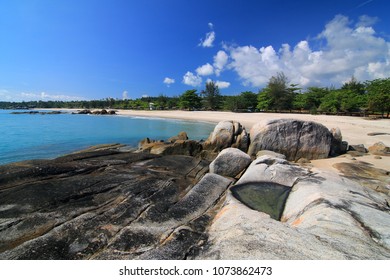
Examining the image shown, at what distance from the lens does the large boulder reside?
1088 centimetres

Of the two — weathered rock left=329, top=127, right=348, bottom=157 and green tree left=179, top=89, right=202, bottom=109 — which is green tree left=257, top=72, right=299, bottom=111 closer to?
green tree left=179, top=89, right=202, bottom=109

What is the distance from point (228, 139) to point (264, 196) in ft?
20.4

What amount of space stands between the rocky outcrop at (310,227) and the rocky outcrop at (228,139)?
5683 mm

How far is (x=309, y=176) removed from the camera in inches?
248

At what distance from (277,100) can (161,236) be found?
4911 cm

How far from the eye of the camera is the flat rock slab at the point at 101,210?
3.44 m

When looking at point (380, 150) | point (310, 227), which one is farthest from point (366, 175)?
point (310, 227)

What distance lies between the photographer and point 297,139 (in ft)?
36.0

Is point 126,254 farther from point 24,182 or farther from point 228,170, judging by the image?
point 228,170

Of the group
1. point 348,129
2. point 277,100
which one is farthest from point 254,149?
point 277,100

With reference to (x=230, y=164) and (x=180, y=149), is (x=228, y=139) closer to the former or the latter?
(x=180, y=149)

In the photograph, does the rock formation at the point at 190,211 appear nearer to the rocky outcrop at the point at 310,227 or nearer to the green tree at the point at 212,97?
the rocky outcrop at the point at 310,227

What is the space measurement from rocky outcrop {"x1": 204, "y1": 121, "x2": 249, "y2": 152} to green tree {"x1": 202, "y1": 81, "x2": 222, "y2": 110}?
5630 centimetres

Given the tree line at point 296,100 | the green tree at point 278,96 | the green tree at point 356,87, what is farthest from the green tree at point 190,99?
the green tree at point 356,87
